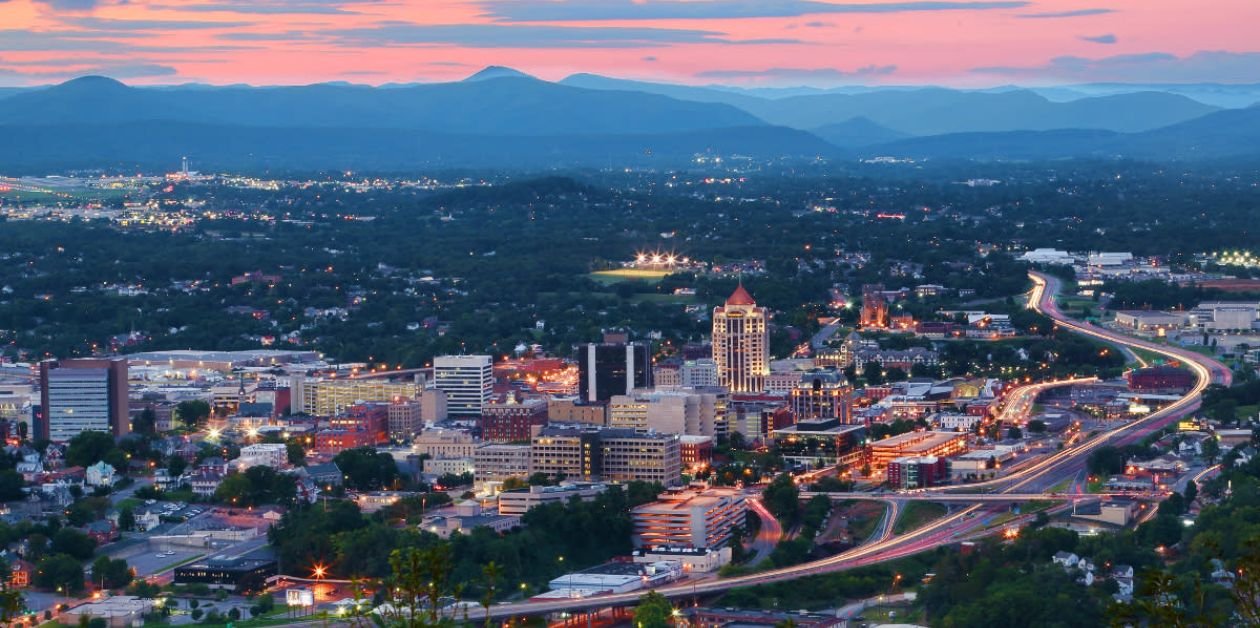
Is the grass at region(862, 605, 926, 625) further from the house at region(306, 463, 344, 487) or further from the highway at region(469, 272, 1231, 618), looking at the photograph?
the house at region(306, 463, 344, 487)

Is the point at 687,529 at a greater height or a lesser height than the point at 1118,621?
lesser

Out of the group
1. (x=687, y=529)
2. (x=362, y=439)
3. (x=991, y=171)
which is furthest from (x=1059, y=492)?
(x=991, y=171)

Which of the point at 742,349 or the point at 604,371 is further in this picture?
the point at 742,349

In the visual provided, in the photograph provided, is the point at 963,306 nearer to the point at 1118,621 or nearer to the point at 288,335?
the point at 288,335

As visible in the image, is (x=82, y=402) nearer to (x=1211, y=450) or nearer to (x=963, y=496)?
(x=963, y=496)

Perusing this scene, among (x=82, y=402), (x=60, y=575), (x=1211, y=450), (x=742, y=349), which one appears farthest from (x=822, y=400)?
(x=60, y=575)
